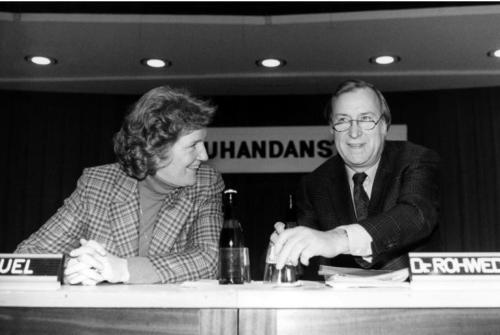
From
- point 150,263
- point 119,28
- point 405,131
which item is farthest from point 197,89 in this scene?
point 150,263

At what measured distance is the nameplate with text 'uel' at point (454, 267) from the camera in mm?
1087

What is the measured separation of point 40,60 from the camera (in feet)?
13.9

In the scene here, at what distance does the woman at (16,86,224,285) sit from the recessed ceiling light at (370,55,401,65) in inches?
99.4

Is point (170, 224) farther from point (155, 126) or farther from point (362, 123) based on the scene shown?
point (362, 123)

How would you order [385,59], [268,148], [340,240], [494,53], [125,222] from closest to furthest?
[340,240] < [125,222] < [494,53] < [385,59] < [268,148]

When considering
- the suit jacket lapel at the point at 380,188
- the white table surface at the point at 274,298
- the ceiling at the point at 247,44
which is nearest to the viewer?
the white table surface at the point at 274,298

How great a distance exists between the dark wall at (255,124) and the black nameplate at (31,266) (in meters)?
3.85

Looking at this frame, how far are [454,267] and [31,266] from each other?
89 cm

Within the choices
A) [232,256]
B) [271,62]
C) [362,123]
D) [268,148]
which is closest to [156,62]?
[271,62]

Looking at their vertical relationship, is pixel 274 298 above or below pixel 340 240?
below

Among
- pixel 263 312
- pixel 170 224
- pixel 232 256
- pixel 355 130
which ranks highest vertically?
pixel 355 130

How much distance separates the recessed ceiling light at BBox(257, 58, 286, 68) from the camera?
13.9ft

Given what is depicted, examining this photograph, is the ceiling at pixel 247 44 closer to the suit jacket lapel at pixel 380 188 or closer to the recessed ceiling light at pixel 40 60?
the recessed ceiling light at pixel 40 60

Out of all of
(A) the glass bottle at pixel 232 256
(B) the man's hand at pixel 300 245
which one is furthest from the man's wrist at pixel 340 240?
(A) the glass bottle at pixel 232 256
